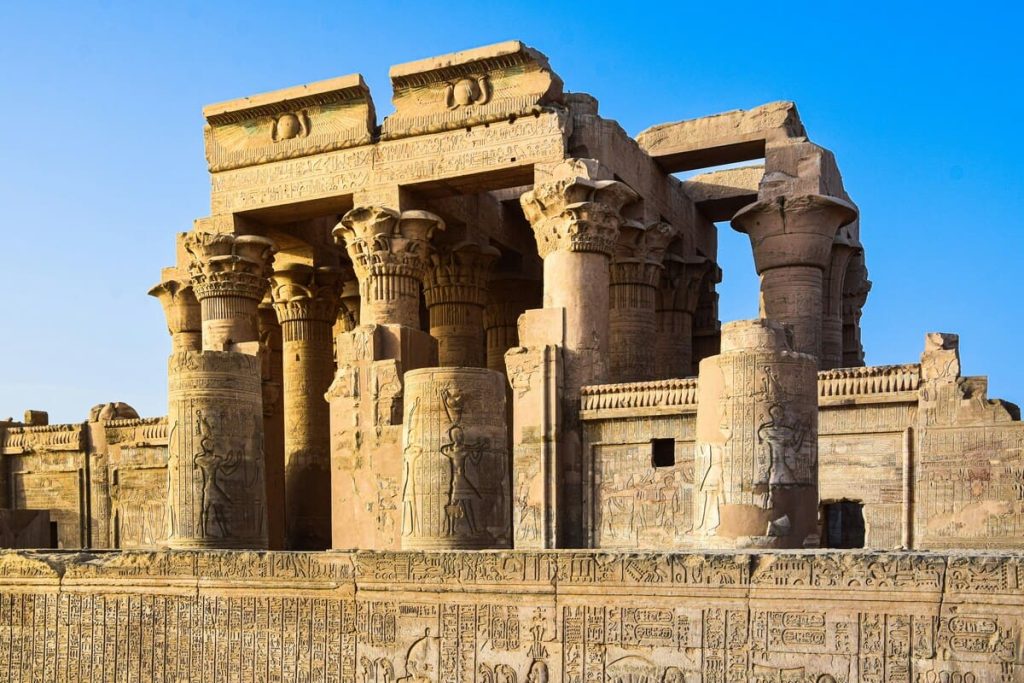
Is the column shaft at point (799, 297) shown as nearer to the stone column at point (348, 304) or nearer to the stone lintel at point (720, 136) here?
→ the stone lintel at point (720, 136)

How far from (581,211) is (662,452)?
10.8 feet

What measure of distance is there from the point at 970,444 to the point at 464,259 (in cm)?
908

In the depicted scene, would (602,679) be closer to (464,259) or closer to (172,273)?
(464,259)

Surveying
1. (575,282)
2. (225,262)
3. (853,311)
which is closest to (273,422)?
(225,262)

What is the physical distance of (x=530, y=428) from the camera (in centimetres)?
1523

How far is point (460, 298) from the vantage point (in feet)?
64.6

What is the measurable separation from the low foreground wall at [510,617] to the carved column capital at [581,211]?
8.02 meters

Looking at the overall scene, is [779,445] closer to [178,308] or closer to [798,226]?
[798,226]

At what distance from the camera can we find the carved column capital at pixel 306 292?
20953mm

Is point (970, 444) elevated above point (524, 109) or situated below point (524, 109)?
below

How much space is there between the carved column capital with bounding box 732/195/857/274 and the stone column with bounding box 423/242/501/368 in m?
4.56

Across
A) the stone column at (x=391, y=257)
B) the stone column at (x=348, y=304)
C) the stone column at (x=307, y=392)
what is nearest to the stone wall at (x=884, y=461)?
the stone column at (x=391, y=257)

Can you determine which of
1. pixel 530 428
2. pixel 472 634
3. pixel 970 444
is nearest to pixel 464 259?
pixel 530 428

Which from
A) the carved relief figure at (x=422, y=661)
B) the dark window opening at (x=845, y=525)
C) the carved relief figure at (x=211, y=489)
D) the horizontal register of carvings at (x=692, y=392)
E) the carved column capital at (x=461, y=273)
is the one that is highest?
the carved column capital at (x=461, y=273)
